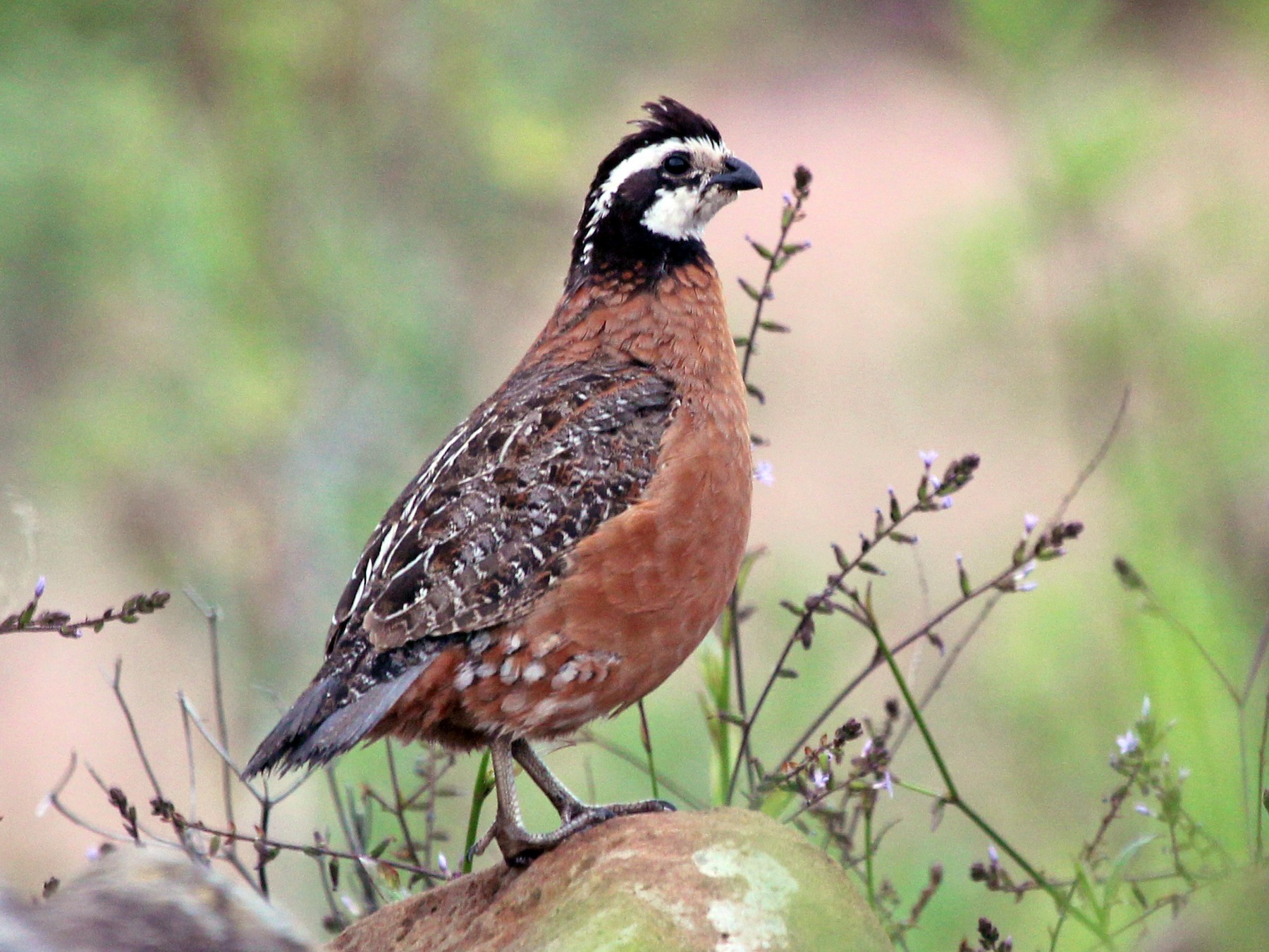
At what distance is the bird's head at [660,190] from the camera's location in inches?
190

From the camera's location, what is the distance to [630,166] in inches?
190

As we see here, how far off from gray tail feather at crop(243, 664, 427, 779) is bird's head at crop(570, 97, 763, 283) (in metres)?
1.52

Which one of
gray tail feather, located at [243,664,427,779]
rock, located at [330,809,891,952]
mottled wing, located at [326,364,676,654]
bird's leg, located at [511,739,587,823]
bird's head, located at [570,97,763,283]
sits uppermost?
bird's head, located at [570,97,763,283]

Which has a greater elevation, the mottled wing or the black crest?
the black crest

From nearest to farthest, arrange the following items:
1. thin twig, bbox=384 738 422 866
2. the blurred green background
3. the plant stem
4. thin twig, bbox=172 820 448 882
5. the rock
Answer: the rock
thin twig, bbox=172 820 448 882
the plant stem
thin twig, bbox=384 738 422 866
the blurred green background

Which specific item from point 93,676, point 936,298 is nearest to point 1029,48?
point 936,298

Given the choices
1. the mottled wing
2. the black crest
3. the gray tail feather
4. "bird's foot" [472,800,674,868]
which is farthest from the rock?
the black crest

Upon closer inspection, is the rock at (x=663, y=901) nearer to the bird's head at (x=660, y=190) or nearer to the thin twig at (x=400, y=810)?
the thin twig at (x=400, y=810)

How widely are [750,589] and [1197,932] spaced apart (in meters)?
8.11

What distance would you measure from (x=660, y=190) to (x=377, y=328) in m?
4.05

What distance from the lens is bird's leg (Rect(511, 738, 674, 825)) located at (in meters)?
4.03

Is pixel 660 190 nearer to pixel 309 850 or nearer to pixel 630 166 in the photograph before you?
pixel 630 166

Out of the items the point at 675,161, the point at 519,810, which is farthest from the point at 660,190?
the point at 519,810

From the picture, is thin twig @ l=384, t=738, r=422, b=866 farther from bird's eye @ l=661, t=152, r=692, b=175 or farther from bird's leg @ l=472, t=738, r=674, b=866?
bird's eye @ l=661, t=152, r=692, b=175
